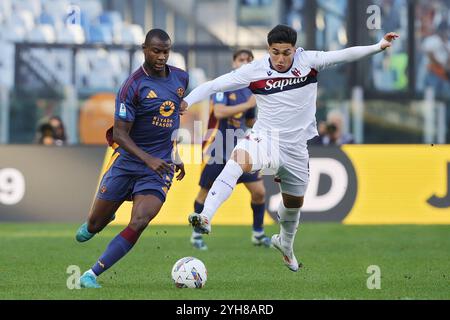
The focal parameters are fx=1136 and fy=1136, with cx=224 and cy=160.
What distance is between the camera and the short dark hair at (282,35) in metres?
9.92

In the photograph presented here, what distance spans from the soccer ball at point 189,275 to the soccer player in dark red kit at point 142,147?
0.48 metres

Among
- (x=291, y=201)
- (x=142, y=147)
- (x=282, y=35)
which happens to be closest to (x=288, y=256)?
(x=291, y=201)

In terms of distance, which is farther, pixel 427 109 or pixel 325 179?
pixel 427 109

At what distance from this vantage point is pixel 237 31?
22.2 meters

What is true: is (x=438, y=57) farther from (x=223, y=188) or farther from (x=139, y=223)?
(x=139, y=223)

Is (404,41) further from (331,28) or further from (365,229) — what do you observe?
(365,229)

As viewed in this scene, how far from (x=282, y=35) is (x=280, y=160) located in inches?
45.2

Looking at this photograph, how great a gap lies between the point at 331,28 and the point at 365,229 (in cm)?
598

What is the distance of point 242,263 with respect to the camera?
39.9 feet

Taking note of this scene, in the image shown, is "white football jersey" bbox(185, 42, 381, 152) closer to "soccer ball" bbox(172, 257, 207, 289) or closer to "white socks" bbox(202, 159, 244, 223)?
"white socks" bbox(202, 159, 244, 223)

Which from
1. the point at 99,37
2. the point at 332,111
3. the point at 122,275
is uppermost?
the point at 99,37

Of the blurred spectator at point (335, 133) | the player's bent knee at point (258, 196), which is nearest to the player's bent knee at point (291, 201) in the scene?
the player's bent knee at point (258, 196)

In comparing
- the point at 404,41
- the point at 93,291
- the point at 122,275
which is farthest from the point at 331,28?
the point at 93,291
